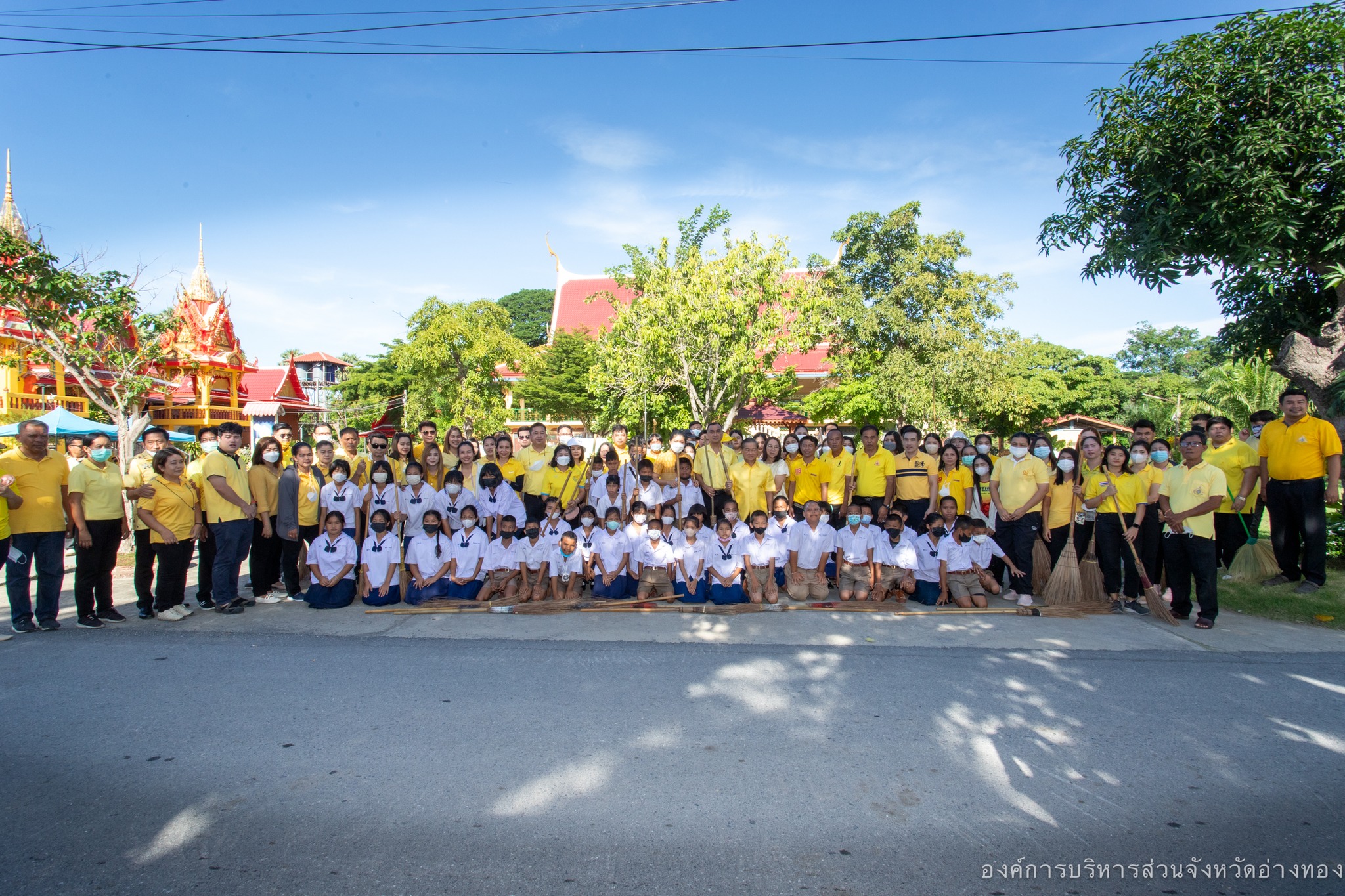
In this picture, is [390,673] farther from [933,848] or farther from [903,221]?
[903,221]

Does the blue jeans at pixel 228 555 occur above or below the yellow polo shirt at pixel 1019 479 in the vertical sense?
below

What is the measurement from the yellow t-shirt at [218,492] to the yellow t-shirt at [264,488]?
269 mm

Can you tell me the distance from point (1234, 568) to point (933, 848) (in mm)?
6258

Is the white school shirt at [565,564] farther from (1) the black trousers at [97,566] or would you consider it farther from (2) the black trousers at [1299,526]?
(2) the black trousers at [1299,526]

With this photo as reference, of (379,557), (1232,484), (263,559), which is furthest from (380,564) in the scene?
(1232,484)

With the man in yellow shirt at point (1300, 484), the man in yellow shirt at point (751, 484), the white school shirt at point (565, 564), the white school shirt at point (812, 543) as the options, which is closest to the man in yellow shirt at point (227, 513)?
the white school shirt at point (565, 564)

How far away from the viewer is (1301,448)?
22.1 ft

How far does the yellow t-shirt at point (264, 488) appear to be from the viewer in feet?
23.9

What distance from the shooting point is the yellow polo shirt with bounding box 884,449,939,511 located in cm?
816

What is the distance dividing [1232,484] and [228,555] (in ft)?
33.4

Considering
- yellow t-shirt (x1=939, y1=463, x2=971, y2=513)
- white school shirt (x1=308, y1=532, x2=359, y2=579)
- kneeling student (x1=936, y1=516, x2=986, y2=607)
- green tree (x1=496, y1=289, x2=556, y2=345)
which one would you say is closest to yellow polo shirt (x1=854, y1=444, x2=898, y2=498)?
yellow t-shirt (x1=939, y1=463, x2=971, y2=513)

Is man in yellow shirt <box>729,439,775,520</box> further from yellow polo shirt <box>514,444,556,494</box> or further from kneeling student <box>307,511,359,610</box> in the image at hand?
kneeling student <box>307,511,359,610</box>

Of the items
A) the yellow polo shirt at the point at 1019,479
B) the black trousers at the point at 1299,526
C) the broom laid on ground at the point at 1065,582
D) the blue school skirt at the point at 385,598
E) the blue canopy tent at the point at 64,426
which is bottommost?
the blue school skirt at the point at 385,598

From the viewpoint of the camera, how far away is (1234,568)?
7230 mm
